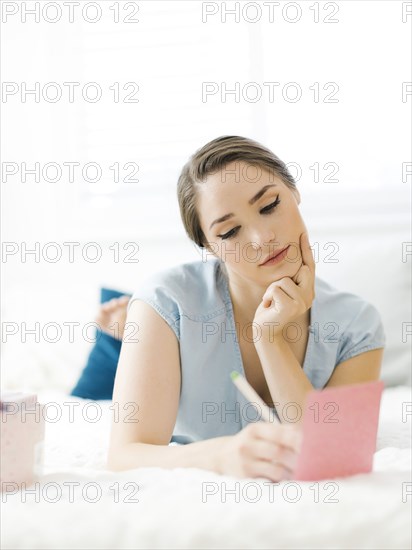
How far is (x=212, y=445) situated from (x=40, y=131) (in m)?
2.17

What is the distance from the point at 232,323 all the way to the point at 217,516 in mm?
719

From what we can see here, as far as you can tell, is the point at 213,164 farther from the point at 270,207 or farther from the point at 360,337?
the point at 360,337

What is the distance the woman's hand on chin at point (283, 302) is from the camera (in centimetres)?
131

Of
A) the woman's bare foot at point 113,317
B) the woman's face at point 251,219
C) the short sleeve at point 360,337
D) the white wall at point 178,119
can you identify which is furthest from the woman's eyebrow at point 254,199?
the white wall at point 178,119

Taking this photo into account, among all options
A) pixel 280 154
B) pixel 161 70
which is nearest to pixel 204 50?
pixel 161 70

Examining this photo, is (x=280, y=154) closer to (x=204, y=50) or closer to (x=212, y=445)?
(x=204, y=50)

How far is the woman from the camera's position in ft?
4.14

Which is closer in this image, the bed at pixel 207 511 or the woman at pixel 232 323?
the bed at pixel 207 511

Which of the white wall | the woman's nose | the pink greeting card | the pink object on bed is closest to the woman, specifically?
the woman's nose

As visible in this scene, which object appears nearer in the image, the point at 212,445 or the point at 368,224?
the point at 212,445

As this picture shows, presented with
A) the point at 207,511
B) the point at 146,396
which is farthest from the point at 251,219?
the point at 207,511

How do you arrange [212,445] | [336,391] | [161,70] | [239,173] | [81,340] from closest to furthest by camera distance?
[336,391], [212,445], [239,173], [81,340], [161,70]

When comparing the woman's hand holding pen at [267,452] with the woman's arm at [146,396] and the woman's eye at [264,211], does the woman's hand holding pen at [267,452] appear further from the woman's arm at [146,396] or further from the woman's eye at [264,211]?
the woman's eye at [264,211]

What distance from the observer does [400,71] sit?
2.56 m
